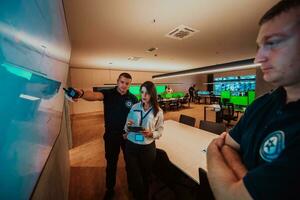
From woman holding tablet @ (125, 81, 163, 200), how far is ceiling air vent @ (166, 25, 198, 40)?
1.58 m

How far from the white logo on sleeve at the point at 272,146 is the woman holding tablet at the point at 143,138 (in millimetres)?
1304

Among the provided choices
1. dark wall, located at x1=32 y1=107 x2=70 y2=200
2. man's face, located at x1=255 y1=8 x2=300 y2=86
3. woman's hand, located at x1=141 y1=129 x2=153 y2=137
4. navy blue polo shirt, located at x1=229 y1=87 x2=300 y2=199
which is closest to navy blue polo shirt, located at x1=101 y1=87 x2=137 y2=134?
woman's hand, located at x1=141 y1=129 x2=153 y2=137

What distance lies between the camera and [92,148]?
3.96 meters

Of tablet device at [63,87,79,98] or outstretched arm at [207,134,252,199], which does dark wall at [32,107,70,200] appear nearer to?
tablet device at [63,87,79,98]

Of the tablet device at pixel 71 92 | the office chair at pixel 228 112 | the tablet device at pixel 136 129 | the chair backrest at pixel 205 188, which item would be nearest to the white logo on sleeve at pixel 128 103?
the tablet device at pixel 136 129

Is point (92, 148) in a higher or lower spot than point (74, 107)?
lower

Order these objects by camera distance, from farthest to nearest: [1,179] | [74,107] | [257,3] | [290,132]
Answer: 1. [74,107]
2. [257,3]
3. [290,132]
4. [1,179]

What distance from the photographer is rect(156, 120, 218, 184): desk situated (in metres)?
1.63

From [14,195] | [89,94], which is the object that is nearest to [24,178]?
[14,195]

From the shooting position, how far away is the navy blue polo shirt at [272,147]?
0.44m

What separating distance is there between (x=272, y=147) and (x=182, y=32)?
9.73 ft

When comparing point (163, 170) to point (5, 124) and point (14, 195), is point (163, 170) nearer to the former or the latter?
point (14, 195)

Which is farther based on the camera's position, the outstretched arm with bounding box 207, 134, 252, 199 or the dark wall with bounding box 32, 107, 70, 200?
the dark wall with bounding box 32, 107, 70, 200

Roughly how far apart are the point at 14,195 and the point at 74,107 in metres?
8.65
